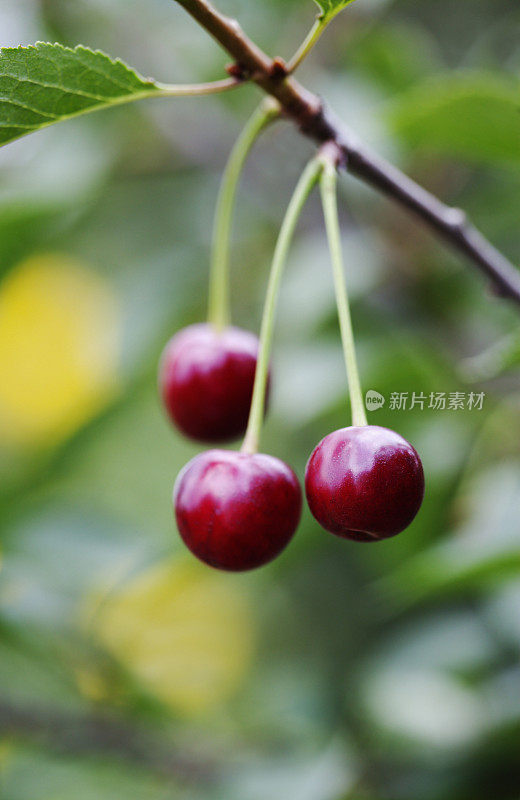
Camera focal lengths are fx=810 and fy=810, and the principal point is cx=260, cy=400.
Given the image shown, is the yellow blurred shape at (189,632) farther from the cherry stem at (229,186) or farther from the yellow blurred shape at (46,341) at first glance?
the cherry stem at (229,186)

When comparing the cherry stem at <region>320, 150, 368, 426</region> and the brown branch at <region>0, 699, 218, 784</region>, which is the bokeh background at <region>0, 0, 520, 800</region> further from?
the cherry stem at <region>320, 150, 368, 426</region>

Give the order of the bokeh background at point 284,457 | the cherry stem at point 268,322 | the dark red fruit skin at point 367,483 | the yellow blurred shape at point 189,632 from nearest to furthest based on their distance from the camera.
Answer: the dark red fruit skin at point 367,483
the cherry stem at point 268,322
the bokeh background at point 284,457
the yellow blurred shape at point 189,632

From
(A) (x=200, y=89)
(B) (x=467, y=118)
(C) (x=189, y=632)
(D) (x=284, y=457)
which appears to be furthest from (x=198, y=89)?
(C) (x=189, y=632)

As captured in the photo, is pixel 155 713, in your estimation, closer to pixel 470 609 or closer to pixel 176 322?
pixel 470 609

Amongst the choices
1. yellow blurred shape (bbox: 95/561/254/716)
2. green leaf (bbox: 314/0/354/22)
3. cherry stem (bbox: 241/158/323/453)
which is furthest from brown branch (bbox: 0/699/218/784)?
green leaf (bbox: 314/0/354/22)

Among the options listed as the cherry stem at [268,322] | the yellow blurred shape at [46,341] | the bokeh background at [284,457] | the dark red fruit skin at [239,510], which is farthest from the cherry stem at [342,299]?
the yellow blurred shape at [46,341]

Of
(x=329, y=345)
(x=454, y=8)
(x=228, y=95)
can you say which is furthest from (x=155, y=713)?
(x=454, y=8)
